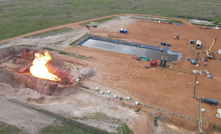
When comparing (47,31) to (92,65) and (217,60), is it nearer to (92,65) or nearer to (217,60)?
(92,65)

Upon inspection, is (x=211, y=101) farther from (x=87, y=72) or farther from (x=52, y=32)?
(x=52, y=32)

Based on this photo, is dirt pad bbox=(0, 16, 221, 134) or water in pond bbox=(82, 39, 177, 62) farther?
water in pond bbox=(82, 39, 177, 62)

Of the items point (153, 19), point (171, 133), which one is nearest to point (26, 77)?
point (171, 133)

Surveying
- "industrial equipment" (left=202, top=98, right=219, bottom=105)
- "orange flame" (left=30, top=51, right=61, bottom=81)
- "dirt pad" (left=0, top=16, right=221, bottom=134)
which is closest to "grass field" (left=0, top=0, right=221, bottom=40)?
"orange flame" (left=30, top=51, right=61, bottom=81)

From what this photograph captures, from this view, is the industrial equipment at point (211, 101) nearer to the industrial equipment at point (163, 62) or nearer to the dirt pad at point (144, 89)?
the dirt pad at point (144, 89)

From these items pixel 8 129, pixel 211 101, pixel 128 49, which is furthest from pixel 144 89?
pixel 8 129

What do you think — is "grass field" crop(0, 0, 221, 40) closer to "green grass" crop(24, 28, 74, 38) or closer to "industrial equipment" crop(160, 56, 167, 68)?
"green grass" crop(24, 28, 74, 38)

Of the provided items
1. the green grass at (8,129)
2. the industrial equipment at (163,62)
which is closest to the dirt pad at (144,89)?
the industrial equipment at (163,62)
